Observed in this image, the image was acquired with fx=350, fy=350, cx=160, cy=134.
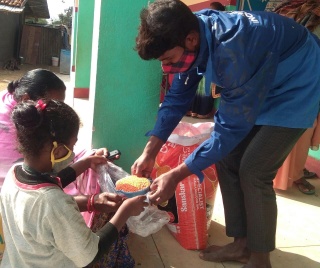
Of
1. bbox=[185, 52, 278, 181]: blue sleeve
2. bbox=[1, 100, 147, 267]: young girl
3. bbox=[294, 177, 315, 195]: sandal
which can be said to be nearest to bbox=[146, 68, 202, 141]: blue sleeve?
bbox=[185, 52, 278, 181]: blue sleeve

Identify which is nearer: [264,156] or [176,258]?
[264,156]

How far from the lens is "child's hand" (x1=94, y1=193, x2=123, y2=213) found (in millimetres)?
1671

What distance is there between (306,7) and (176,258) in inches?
90.2

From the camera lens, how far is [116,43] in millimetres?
2111

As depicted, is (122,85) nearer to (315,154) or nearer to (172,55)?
(172,55)

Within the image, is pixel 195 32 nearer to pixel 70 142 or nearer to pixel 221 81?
pixel 221 81

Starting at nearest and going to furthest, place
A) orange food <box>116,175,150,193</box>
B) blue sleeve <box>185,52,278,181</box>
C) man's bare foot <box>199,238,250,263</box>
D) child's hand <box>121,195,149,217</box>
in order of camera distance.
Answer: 1. blue sleeve <box>185,52,278,181</box>
2. child's hand <box>121,195,149,217</box>
3. orange food <box>116,175,150,193</box>
4. man's bare foot <box>199,238,250,263</box>

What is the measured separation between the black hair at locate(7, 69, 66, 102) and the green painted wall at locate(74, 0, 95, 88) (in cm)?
435

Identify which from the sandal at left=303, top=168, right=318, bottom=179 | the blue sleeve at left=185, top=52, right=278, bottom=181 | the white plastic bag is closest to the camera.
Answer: the blue sleeve at left=185, top=52, right=278, bottom=181

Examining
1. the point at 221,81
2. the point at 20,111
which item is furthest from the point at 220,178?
the point at 20,111

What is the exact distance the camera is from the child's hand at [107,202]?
1.67 m

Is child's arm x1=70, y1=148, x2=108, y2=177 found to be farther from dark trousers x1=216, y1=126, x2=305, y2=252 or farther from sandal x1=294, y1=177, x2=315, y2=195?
sandal x1=294, y1=177, x2=315, y2=195

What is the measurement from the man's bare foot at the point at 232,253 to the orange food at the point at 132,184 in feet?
2.18

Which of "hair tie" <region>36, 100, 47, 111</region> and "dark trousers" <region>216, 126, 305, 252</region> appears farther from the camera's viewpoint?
"dark trousers" <region>216, 126, 305, 252</region>
